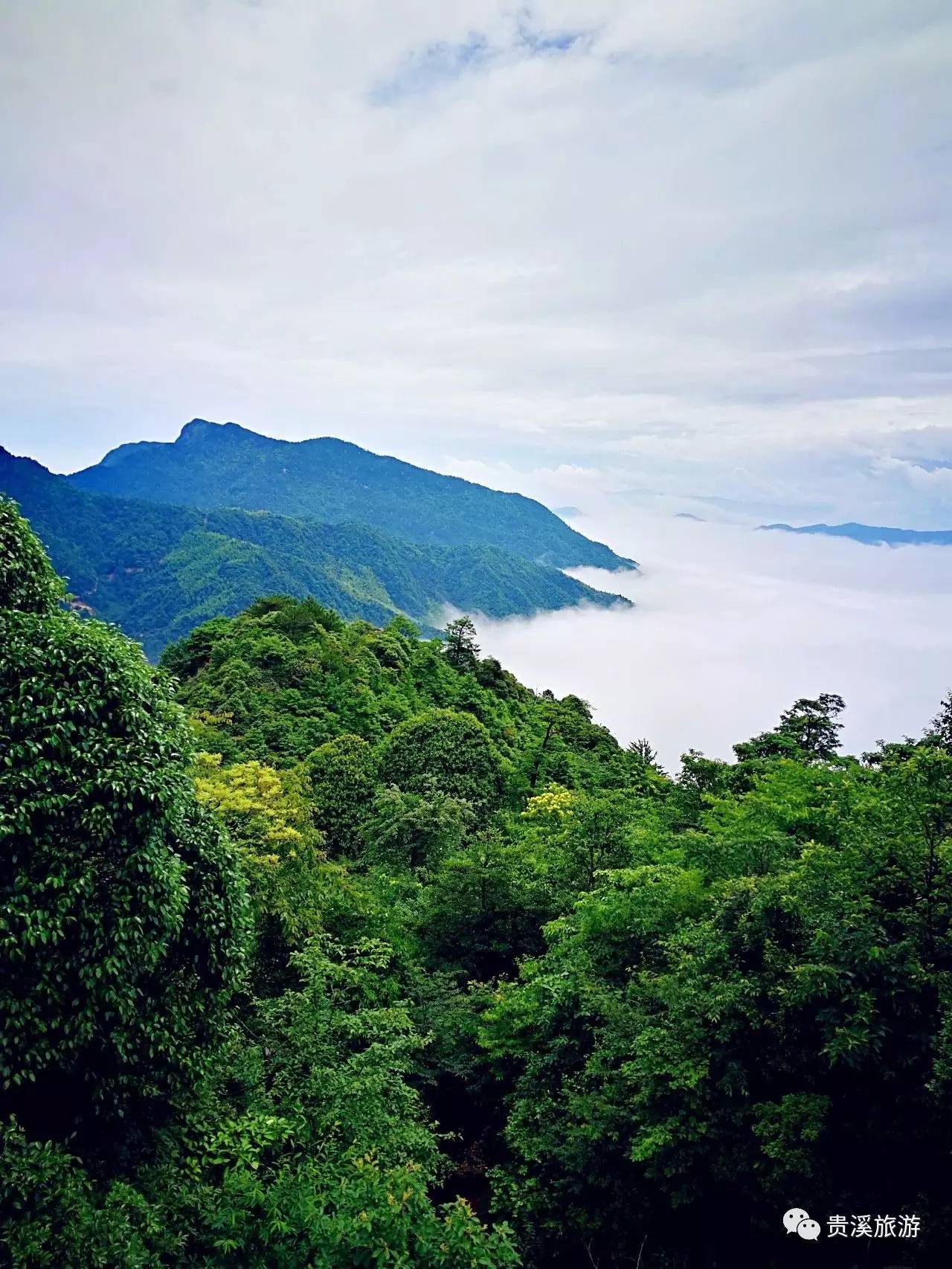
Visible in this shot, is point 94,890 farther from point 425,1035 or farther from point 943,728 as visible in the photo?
point 943,728

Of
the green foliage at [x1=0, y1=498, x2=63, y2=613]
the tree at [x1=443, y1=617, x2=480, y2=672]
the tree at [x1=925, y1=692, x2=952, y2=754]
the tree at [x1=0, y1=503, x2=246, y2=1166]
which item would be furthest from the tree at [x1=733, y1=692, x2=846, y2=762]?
the green foliage at [x1=0, y1=498, x2=63, y2=613]

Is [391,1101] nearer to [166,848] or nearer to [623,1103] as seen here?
[623,1103]

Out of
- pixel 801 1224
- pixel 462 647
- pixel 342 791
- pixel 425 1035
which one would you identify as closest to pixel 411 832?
pixel 342 791

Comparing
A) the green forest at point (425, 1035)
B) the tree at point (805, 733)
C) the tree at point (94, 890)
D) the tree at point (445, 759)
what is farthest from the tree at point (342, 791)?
the tree at point (94, 890)

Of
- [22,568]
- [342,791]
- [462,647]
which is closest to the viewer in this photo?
[22,568]

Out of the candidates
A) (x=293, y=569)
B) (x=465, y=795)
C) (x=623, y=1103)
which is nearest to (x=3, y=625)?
(x=623, y=1103)

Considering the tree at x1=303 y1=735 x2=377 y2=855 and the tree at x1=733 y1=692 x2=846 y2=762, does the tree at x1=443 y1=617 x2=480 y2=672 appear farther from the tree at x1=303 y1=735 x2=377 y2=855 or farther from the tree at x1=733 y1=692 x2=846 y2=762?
the tree at x1=303 y1=735 x2=377 y2=855
